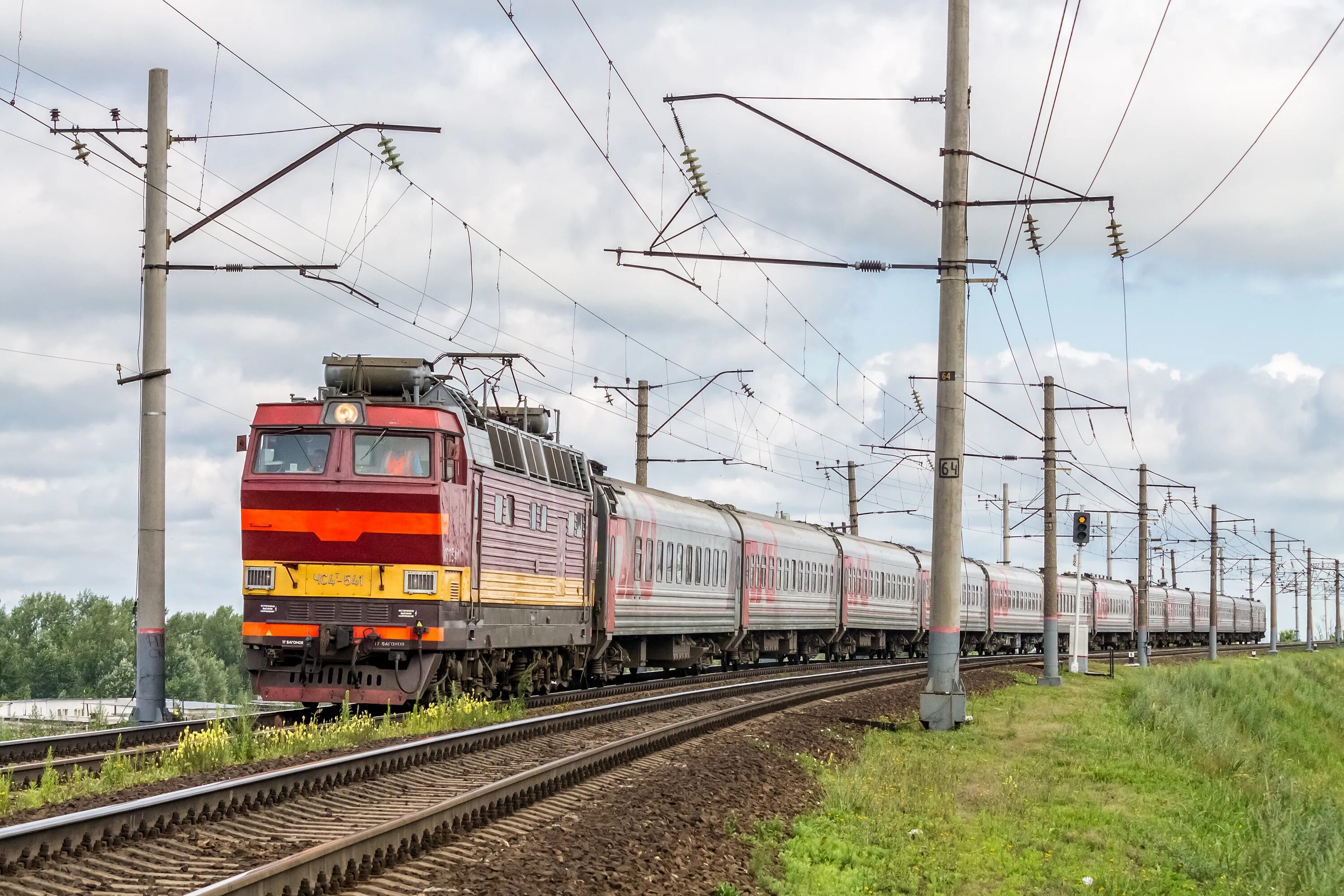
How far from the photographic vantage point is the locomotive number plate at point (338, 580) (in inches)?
754

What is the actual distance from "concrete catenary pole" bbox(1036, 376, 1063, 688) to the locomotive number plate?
1765 cm

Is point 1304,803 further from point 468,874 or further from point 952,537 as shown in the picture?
point 468,874

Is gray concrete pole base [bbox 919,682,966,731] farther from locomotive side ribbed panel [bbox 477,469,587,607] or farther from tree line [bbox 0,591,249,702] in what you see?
tree line [bbox 0,591,249,702]

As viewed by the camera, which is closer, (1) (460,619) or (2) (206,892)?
(2) (206,892)

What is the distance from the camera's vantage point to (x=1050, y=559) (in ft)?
114

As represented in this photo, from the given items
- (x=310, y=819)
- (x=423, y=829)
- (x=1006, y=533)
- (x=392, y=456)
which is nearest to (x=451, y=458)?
(x=392, y=456)

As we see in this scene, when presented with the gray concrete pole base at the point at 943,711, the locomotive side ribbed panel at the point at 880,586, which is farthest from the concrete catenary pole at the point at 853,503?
the gray concrete pole base at the point at 943,711

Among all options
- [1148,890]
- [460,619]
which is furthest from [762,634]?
[1148,890]

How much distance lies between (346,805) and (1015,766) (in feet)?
28.2

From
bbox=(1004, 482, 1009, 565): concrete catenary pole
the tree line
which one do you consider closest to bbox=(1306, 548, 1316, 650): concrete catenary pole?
bbox=(1004, 482, 1009, 565): concrete catenary pole

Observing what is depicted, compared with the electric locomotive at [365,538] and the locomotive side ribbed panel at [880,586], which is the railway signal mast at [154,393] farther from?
the locomotive side ribbed panel at [880,586]

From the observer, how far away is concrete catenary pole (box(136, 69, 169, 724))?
21.1m

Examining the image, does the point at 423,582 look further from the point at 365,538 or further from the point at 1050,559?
the point at 1050,559

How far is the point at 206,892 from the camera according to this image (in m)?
7.66
